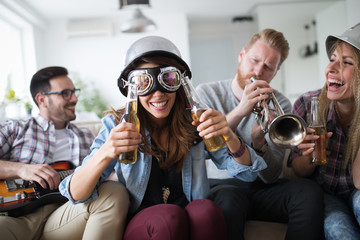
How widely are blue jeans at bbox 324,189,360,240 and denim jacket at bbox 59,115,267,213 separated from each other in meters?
0.39

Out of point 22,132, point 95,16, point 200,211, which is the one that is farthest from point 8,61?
point 200,211

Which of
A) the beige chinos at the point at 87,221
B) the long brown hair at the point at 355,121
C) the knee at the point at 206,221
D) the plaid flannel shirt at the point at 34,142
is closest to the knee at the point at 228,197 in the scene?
the knee at the point at 206,221

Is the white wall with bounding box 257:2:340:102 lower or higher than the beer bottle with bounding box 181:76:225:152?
higher

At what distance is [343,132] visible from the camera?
1636 mm

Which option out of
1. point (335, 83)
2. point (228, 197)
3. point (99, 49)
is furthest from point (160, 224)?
point (99, 49)

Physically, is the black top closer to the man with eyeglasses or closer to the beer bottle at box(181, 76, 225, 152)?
the man with eyeglasses

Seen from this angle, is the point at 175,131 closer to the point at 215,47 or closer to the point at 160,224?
the point at 160,224

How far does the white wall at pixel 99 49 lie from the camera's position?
21.9ft

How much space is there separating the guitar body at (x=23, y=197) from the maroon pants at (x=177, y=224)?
21.2 inches

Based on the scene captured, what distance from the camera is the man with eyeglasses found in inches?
50.1

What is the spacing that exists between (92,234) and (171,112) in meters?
0.67

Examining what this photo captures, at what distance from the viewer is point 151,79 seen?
4.18 ft

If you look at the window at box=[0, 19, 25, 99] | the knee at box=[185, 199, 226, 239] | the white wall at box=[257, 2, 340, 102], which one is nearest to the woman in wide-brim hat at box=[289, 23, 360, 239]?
the knee at box=[185, 199, 226, 239]

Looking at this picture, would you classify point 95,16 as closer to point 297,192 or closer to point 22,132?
point 22,132
